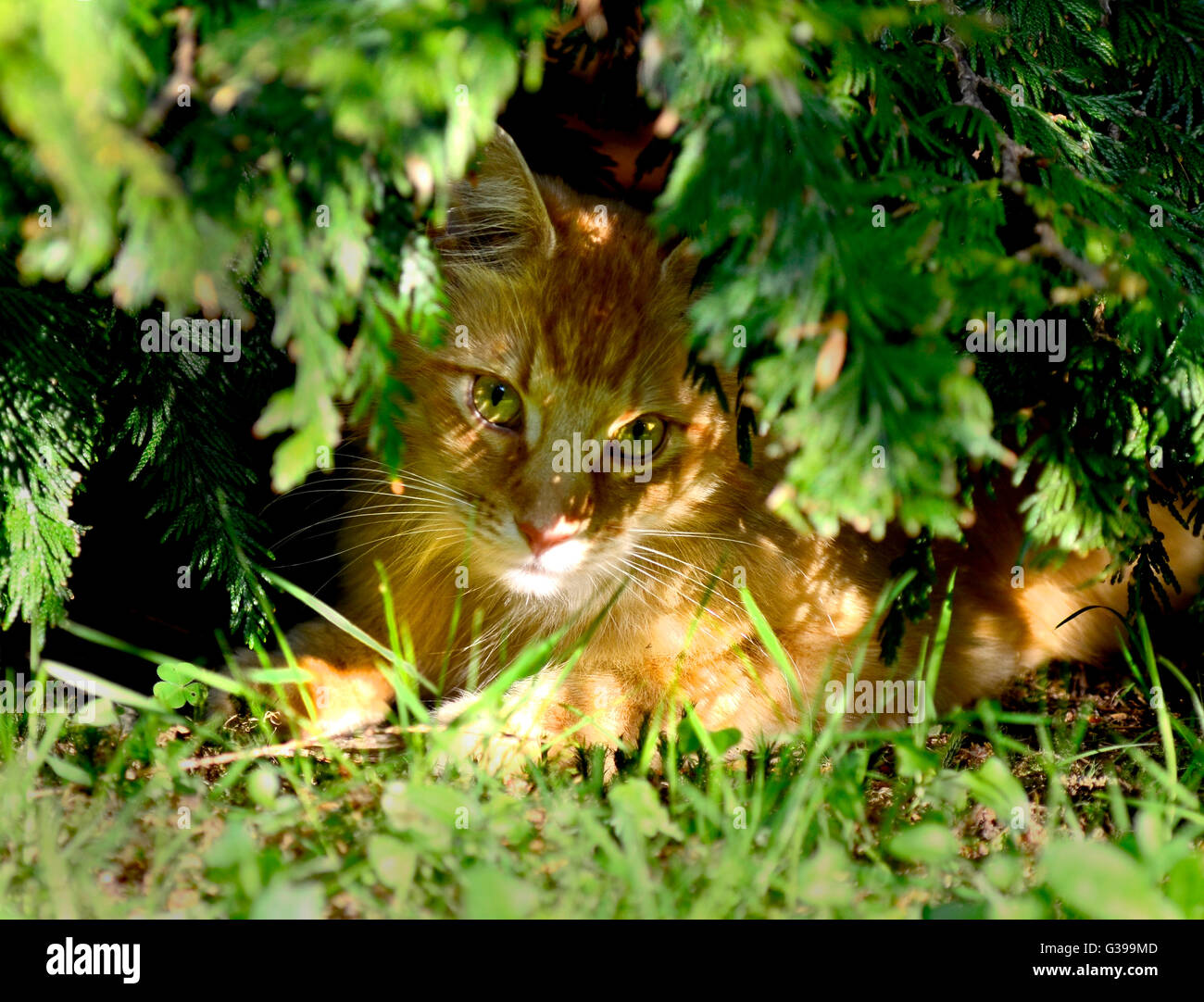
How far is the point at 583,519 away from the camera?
7.16 ft

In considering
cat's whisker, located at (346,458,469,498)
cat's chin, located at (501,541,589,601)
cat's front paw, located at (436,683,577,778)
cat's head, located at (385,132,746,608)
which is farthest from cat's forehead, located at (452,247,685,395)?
cat's front paw, located at (436,683,577,778)

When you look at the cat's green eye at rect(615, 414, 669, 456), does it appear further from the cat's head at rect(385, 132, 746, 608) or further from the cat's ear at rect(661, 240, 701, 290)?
the cat's ear at rect(661, 240, 701, 290)

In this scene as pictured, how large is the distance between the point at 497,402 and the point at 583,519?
1.29 feet

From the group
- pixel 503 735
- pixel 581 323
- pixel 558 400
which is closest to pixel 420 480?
pixel 558 400

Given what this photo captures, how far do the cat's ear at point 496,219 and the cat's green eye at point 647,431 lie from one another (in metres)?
0.48

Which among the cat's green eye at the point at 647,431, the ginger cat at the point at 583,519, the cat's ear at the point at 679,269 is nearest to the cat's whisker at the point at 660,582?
the ginger cat at the point at 583,519

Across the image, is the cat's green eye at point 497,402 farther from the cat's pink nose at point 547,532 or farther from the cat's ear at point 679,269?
the cat's ear at point 679,269

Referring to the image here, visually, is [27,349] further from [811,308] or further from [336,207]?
[811,308]

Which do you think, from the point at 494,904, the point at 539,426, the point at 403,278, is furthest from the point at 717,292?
the point at 539,426

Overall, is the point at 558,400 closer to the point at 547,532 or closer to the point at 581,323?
the point at 581,323

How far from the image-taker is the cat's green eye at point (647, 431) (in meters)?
2.40

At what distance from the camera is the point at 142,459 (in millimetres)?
2186

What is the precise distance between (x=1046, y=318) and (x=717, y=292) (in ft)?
2.95

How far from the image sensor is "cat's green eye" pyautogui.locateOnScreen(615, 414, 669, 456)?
2398 millimetres
